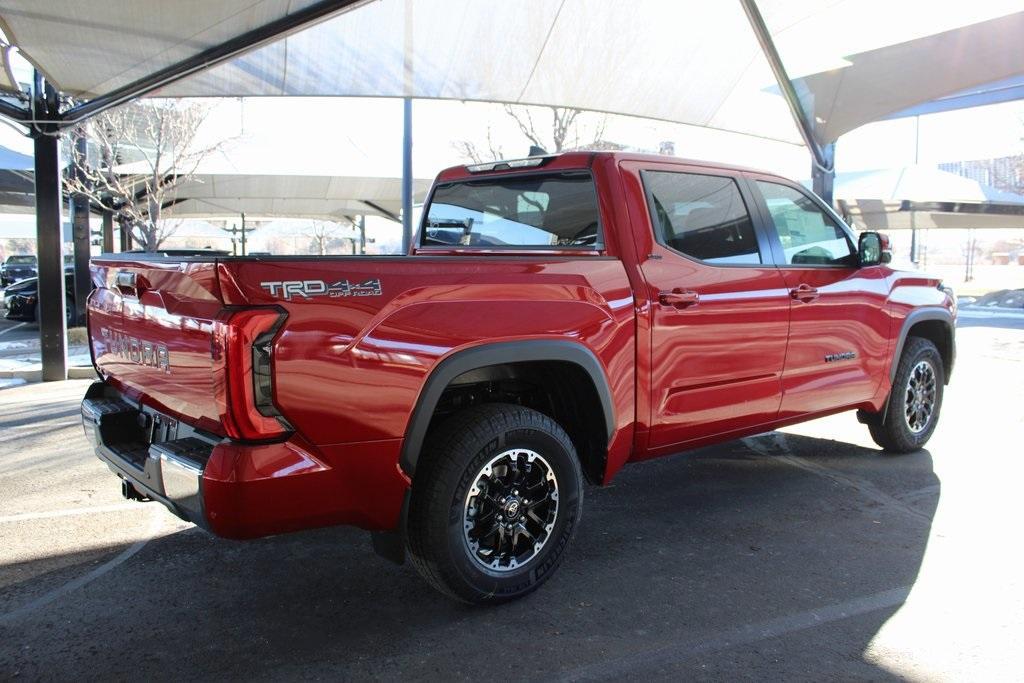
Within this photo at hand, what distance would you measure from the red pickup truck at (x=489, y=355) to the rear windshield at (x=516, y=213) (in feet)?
0.05

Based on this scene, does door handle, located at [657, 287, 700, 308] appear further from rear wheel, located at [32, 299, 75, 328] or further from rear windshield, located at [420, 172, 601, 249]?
rear wheel, located at [32, 299, 75, 328]

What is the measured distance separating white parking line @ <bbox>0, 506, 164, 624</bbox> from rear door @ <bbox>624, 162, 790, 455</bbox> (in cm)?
265

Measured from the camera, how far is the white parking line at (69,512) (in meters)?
4.71

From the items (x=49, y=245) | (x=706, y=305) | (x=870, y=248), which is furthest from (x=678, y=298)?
(x=49, y=245)

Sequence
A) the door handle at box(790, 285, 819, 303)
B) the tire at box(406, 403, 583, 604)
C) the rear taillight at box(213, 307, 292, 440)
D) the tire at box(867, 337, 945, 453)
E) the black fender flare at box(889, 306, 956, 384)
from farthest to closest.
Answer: the tire at box(867, 337, 945, 453) < the black fender flare at box(889, 306, 956, 384) < the door handle at box(790, 285, 819, 303) < the tire at box(406, 403, 583, 604) < the rear taillight at box(213, 307, 292, 440)

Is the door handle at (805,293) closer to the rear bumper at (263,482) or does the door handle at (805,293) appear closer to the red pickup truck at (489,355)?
the red pickup truck at (489,355)

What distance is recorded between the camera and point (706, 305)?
4.18m

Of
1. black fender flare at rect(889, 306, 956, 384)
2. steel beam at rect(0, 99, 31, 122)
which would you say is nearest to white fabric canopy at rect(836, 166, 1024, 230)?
black fender flare at rect(889, 306, 956, 384)

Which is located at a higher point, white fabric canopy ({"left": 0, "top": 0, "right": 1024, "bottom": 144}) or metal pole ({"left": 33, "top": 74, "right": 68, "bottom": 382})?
white fabric canopy ({"left": 0, "top": 0, "right": 1024, "bottom": 144})

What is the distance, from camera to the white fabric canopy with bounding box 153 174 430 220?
23.5 meters

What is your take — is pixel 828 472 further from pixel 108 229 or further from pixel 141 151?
pixel 108 229

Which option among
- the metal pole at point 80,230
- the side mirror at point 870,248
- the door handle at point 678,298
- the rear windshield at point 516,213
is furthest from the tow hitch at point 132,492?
the metal pole at point 80,230

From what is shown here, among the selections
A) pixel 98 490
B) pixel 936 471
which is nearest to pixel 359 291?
pixel 98 490

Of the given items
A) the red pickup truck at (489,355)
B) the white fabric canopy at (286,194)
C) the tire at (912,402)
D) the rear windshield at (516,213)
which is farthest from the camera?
the white fabric canopy at (286,194)
